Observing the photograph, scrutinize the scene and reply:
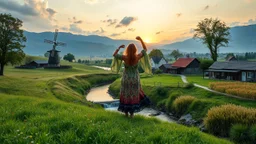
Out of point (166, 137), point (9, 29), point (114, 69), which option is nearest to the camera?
point (166, 137)

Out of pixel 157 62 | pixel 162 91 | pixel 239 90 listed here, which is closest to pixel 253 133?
pixel 239 90

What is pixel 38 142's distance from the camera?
5.63 m

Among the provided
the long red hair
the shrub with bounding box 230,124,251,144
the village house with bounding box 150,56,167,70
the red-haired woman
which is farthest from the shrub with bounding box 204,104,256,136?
the village house with bounding box 150,56,167,70

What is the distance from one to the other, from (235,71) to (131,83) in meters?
46.5

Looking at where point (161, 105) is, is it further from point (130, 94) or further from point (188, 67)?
point (188, 67)

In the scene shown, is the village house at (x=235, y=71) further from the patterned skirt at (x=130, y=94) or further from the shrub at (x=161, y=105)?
the patterned skirt at (x=130, y=94)

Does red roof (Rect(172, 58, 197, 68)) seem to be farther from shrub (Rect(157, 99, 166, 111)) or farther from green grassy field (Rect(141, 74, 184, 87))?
shrub (Rect(157, 99, 166, 111))

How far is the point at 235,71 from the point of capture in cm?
4916

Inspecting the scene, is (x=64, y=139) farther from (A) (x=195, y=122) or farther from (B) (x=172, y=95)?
(B) (x=172, y=95)

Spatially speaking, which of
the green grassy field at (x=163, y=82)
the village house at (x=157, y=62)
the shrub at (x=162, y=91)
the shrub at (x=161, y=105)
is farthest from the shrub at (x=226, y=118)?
the village house at (x=157, y=62)

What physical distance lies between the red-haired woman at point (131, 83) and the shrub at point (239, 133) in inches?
390

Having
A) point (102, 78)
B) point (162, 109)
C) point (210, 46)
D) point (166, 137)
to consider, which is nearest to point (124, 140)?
point (166, 137)

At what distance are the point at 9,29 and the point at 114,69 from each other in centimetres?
3787

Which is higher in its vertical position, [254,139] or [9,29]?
[9,29]
